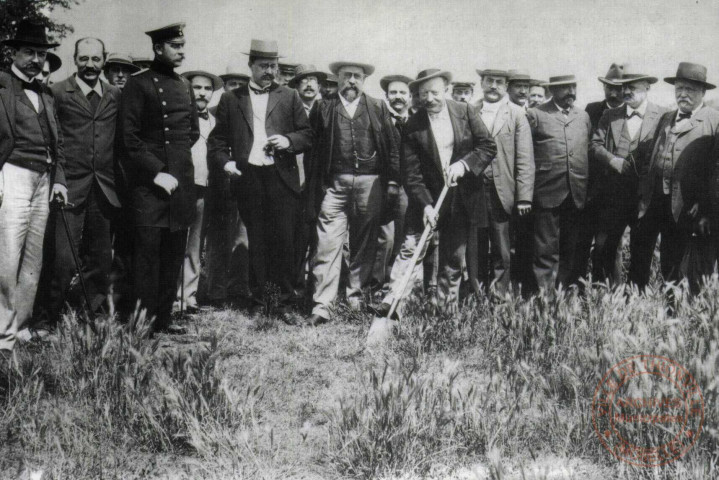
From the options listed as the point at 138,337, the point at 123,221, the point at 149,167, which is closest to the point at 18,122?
the point at 149,167

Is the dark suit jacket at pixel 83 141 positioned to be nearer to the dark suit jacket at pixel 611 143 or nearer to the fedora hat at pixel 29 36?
the fedora hat at pixel 29 36

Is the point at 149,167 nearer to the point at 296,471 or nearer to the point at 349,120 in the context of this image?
the point at 349,120

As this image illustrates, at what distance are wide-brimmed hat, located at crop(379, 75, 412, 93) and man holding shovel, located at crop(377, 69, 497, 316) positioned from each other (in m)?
1.75

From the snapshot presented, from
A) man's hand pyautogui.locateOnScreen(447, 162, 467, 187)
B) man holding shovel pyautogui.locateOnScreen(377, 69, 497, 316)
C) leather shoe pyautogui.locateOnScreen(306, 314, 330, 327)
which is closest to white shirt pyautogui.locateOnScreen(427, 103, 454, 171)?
man holding shovel pyautogui.locateOnScreen(377, 69, 497, 316)

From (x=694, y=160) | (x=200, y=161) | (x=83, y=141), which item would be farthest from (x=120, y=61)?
(x=694, y=160)

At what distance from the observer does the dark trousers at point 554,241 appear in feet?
22.5

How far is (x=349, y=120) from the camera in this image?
6797 millimetres

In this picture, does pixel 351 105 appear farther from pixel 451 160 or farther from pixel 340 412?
pixel 340 412

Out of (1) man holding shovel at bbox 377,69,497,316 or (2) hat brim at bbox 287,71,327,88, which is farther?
(2) hat brim at bbox 287,71,327,88

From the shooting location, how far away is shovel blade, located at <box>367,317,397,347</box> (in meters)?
5.17

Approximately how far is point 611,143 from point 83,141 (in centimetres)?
474

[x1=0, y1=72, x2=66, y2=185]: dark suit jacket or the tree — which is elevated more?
the tree

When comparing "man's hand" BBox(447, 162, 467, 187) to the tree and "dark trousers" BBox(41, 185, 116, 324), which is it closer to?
"dark trousers" BBox(41, 185, 116, 324)

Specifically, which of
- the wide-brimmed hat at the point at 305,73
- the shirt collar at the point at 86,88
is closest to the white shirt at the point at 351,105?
the wide-brimmed hat at the point at 305,73
